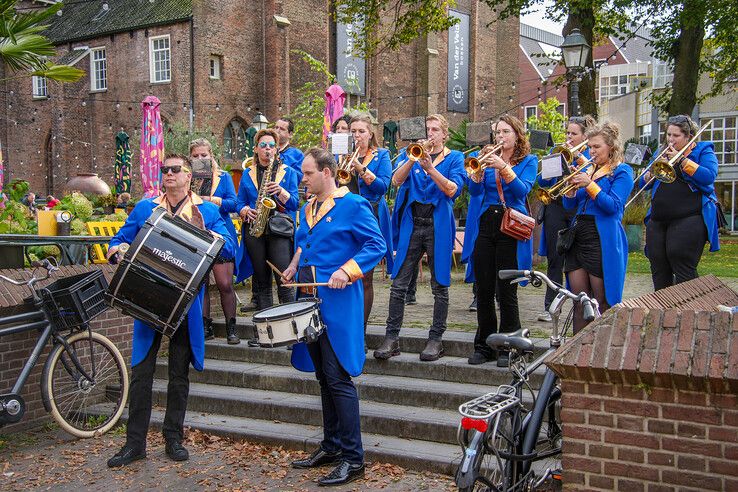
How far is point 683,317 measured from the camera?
377cm

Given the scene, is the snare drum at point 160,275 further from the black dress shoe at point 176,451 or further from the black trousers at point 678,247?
the black trousers at point 678,247

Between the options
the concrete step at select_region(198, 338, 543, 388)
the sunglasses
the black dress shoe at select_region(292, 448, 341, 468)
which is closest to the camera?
the black dress shoe at select_region(292, 448, 341, 468)

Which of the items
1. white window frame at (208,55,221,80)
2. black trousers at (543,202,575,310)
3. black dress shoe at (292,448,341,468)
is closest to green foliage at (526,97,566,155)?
white window frame at (208,55,221,80)

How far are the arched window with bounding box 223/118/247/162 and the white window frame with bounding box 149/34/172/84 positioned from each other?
327 cm

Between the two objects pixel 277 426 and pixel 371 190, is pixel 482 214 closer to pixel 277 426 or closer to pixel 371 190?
pixel 371 190

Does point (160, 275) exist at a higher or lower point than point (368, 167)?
lower

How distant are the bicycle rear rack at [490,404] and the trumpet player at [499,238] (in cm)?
237

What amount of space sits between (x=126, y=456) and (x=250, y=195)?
332 cm

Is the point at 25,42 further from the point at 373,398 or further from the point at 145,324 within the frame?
the point at 373,398

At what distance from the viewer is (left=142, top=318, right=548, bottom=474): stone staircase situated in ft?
19.3

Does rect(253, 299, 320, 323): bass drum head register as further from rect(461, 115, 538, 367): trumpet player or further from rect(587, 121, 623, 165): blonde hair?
rect(587, 121, 623, 165): blonde hair

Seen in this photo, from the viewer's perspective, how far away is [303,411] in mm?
6531

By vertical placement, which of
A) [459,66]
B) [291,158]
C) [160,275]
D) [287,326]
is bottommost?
[287,326]

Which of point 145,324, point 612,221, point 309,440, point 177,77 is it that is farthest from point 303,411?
point 177,77
